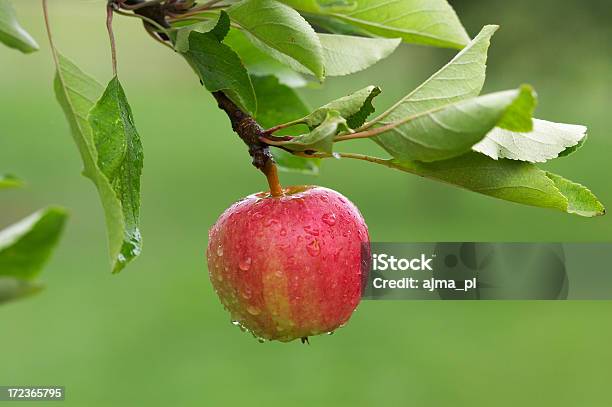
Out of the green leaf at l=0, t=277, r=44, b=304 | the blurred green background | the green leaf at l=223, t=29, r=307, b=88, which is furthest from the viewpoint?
the blurred green background

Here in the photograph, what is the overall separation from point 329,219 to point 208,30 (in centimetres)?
19

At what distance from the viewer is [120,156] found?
65cm

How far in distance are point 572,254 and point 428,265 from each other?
1.14ft

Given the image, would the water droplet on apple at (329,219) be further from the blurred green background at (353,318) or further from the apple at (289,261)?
the blurred green background at (353,318)

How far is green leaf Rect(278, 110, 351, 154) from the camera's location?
23.4 inches

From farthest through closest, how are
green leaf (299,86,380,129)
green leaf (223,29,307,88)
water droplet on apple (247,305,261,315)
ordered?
1. green leaf (223,29,307,88)
2. water droplet on apple (247,305,261,315)
3. green leaf (299,86,380,129)

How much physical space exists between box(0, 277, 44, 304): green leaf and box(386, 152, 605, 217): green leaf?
0.35 metres

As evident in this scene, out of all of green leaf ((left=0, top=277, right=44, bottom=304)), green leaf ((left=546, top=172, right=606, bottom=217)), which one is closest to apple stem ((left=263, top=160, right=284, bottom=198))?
green leaf ((left=546, top=172, right=606, bottom=217))

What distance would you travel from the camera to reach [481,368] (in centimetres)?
435

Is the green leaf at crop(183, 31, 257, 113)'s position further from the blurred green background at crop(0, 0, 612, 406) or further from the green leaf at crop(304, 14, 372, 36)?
the blurred green background at crop(0, 0, 612, 406)

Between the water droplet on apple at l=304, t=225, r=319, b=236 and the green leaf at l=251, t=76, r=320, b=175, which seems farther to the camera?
the green leaf at l=251, t=76, r=320, b=175

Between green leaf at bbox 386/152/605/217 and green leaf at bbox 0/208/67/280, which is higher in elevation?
green leaf at bbox 386/152/605/217

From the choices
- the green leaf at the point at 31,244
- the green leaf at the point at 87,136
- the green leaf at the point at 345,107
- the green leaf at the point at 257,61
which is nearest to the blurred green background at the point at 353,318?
the green leaf at the point at 257,61

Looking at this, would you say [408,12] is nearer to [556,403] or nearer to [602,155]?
[556,403]
